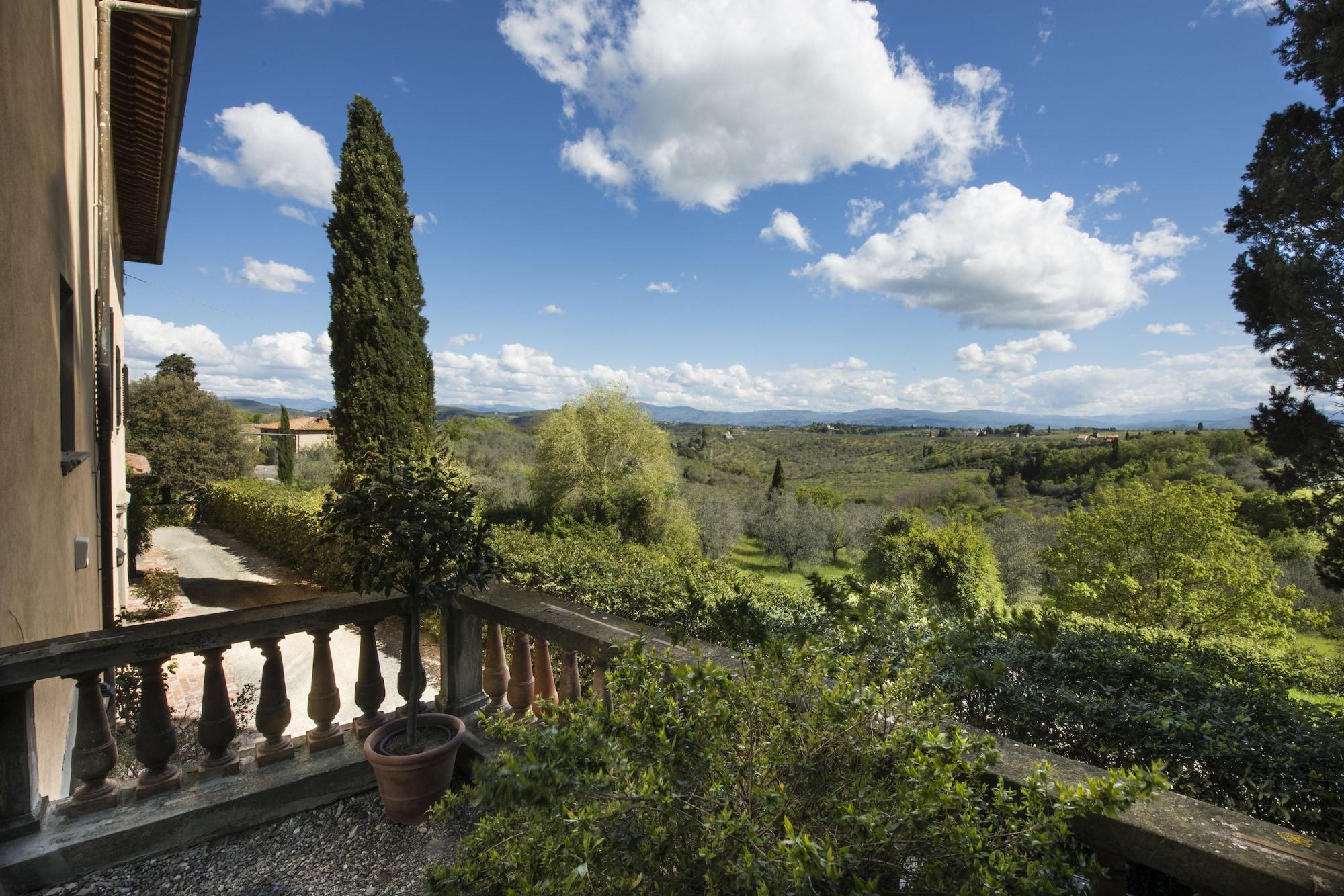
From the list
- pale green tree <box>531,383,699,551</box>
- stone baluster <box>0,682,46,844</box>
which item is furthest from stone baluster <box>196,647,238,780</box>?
pale green tree <box>531,383,699,551</box>

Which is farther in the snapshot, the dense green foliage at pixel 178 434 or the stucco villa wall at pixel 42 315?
the dense green foliage at pixel 178 434

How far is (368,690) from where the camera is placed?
3021mm

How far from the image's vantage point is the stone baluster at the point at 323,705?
284cm

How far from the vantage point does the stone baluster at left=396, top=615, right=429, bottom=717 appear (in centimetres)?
258

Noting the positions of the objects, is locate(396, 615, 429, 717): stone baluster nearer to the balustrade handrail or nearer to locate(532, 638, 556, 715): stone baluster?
the balustrade handrail

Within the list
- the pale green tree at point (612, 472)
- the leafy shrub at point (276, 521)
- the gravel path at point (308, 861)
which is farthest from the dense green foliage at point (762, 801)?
the pale green tree at point (612, 472)

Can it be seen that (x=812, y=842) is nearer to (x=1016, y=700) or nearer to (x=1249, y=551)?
(x=1016, y=700)

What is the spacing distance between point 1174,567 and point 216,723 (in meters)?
18.3

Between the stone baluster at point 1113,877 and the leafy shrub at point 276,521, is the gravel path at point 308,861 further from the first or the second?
the leafy shrub at point 276,521

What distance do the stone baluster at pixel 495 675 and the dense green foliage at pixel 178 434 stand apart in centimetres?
2126

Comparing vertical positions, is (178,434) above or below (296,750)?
above

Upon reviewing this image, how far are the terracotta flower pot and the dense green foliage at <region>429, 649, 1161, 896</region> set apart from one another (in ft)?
3.81

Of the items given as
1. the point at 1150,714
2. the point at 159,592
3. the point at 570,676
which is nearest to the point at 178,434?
the point at 159,592

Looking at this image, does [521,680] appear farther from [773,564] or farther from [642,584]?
[773,564]
